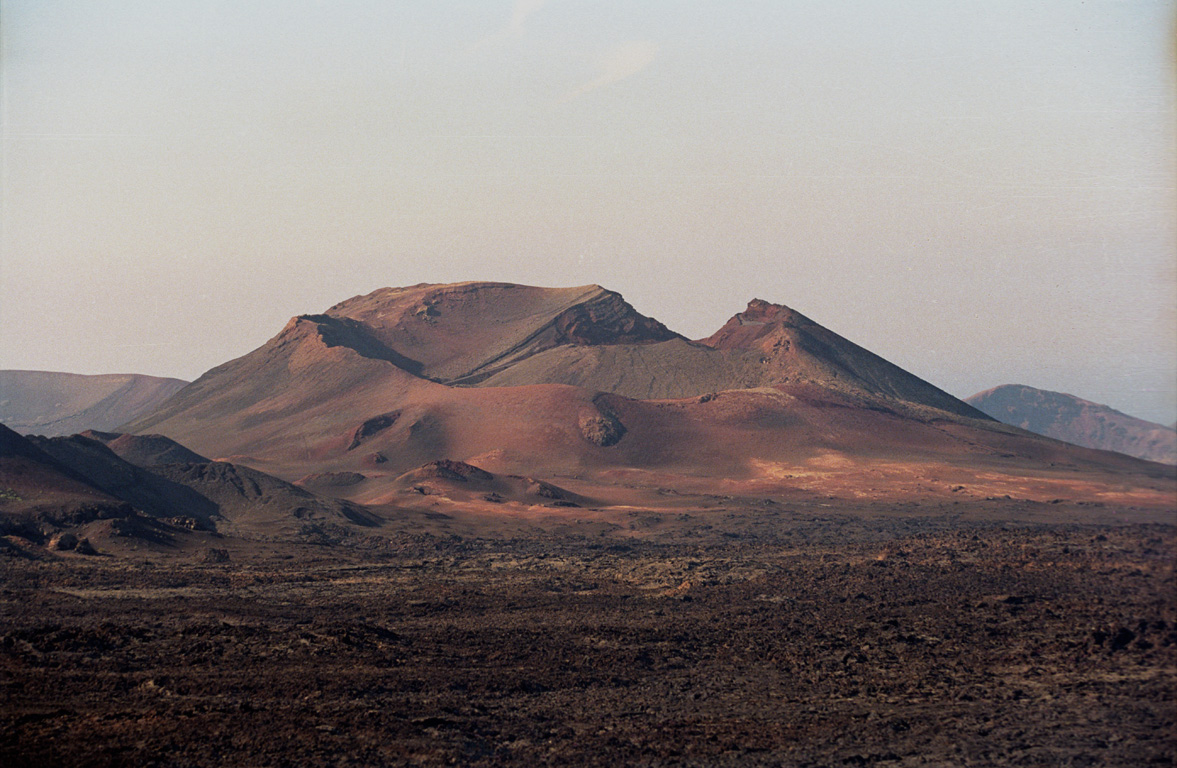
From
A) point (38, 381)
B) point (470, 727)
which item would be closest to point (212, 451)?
point (470, 727)

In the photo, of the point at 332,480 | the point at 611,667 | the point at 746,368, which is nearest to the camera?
the point at 611,667

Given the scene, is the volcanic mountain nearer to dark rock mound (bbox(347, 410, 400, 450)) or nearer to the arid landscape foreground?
dark rock mound (bbox(347, 410, 400, 450))

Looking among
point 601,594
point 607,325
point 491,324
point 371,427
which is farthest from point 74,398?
point 601,594

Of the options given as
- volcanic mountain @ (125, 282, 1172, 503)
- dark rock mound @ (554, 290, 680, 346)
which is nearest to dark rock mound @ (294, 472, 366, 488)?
volcanic mountain @ (125, 282, 1172, 503)

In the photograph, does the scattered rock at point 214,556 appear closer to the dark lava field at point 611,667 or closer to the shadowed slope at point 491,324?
the dark lava field at point 611,667

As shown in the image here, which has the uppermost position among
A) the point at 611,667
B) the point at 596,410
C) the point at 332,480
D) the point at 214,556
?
the point at 596,410

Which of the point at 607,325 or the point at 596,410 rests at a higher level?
the point at 607,325

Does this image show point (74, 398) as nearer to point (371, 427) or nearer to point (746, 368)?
point (371, 427)
